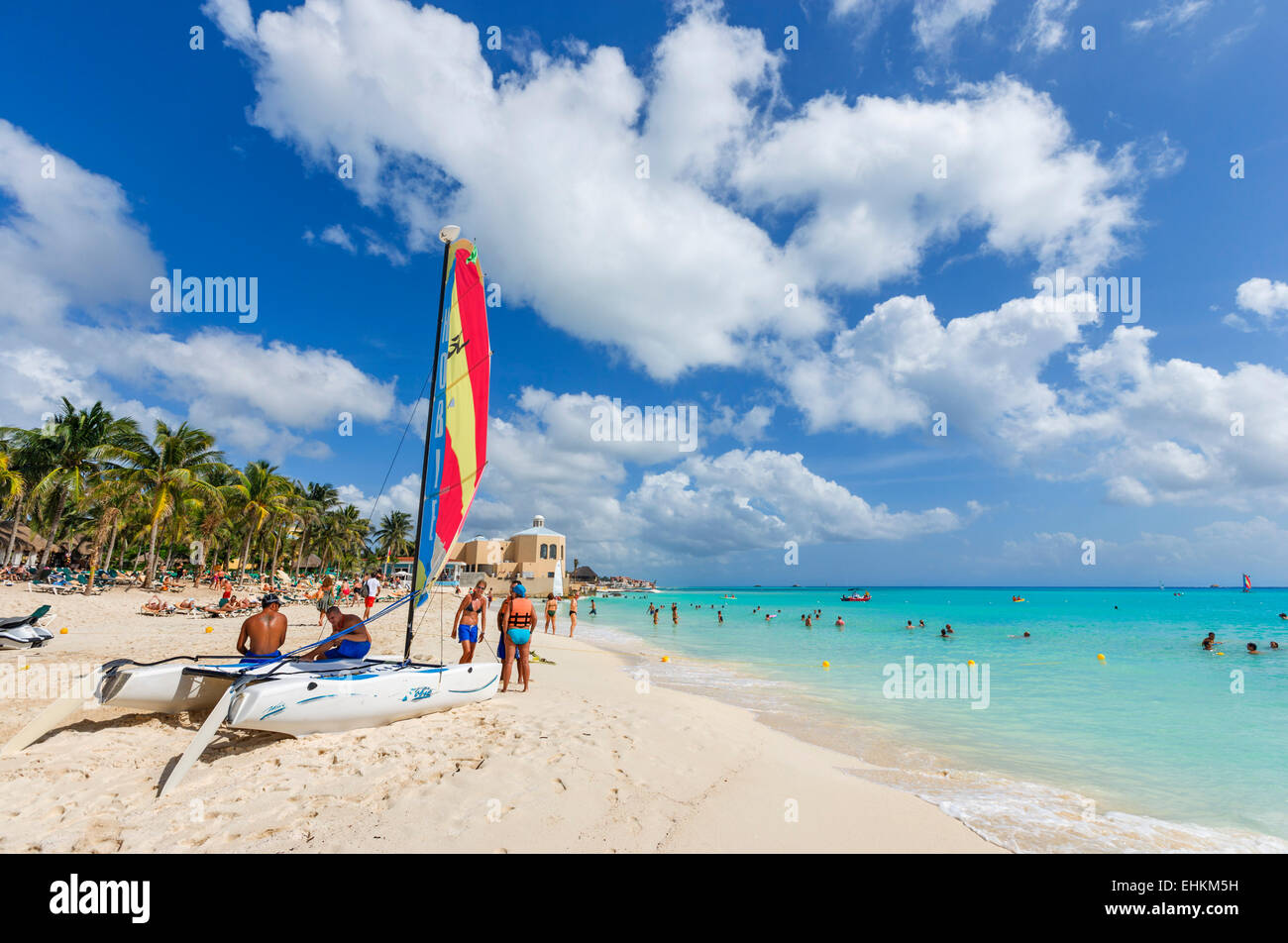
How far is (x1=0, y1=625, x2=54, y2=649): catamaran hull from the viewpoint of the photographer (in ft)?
33.7

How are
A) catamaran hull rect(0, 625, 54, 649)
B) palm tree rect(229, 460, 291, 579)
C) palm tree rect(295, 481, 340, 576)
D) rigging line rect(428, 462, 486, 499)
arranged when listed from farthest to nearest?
1. palm tree rect(295, 481, 340, 576)
2. palm tree rect(229, 460, 291, 579)
3. catamaran hull rect(0, 625, 54, 649)
4. rigging line rect(428, 462, 486, 499)

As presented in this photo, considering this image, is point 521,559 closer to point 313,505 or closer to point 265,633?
point 313,505

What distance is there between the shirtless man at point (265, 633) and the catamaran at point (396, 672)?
Result: 0.89 ft

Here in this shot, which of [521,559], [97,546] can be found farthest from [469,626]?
[521,559]

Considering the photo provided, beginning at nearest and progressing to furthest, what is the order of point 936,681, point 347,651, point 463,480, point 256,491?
point 347,651, point 463,480, point 936,681, point 256,491

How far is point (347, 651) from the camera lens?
22.6 ft

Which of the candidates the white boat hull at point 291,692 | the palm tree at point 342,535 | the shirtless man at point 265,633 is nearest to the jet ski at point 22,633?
the shirtless man at point 265,633

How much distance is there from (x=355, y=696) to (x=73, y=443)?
101 feet

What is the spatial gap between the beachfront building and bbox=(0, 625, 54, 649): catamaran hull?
162 feet

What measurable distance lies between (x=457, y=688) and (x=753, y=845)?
4.20 m

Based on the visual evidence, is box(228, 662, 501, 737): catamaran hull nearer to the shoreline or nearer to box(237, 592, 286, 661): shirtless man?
box(237, 592, 286, 661): shirtless man

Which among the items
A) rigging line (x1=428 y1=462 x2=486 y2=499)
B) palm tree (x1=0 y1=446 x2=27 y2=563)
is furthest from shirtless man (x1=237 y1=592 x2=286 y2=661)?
palm tree (x1=0 y1=446 x2=27 y2=563)

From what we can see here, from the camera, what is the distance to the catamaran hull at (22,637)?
10.3 metres
